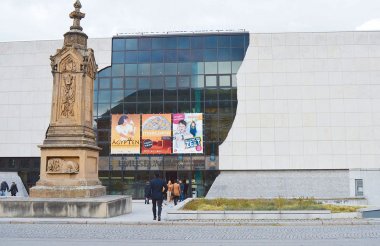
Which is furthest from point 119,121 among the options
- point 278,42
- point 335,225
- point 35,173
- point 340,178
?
point 335,225

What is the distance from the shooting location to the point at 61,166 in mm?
18000

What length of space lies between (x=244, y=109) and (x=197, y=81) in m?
5.19

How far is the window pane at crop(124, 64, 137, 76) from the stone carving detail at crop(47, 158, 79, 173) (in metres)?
25.1

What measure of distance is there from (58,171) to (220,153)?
24.3 m

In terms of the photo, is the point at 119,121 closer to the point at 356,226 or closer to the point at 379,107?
the point at 379,107

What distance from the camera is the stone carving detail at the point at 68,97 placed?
18734 millimetres

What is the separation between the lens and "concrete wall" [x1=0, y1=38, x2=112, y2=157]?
42812 mm

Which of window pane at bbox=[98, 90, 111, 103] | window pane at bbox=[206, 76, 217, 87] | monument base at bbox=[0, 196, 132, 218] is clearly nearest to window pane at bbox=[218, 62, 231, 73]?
window pane at bbox=[206, 76, 217, 87]

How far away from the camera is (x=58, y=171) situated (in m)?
18.0

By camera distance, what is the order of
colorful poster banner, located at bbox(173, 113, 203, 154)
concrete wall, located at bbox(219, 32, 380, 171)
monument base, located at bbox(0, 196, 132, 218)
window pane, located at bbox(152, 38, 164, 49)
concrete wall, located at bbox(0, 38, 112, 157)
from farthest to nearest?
concrete wall, located at bbox(0, 38, 112, 157)
window pane, located at bbox(152, 38, 164, 49)
colorful poster banner, located at bbox(173, 113, 203, 154)
concrete wall, located at bbox(219, 32, 380, 171)
monument base, located at bbox(0, 196, 132, 218)

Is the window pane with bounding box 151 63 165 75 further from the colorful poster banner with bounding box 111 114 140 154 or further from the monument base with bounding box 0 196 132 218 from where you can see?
the monument base with bounding box 0 196 132 218

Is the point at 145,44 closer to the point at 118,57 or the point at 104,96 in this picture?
the point at 118,57

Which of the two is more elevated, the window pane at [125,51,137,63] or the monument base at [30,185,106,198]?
the window pane at [125,51,137,63]

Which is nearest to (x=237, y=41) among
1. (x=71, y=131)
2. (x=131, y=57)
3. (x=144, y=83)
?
(x=144, y=83)
